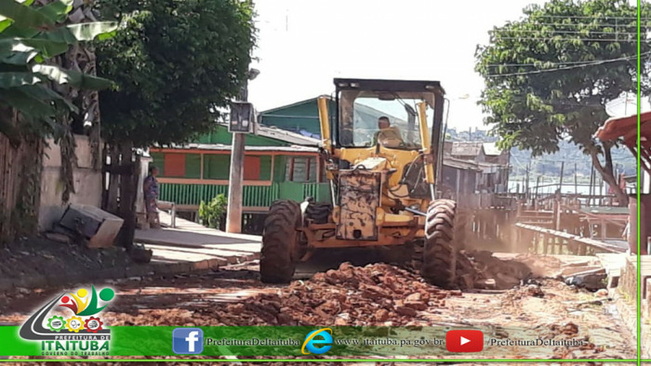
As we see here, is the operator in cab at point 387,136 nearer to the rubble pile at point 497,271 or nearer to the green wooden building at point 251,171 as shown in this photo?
the rubble pile at point 497,271

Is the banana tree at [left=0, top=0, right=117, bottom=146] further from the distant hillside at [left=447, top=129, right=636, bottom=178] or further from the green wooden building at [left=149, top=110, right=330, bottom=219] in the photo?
the green wooden building at [left=149, top=110, right=330, bottom=219]

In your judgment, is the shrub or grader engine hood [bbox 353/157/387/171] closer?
grader engine hood [bbox 353/157/387/171]

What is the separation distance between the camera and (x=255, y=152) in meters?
32.2

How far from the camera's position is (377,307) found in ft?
31.4

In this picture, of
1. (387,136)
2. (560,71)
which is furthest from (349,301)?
(560,71)

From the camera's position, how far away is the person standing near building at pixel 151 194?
21.9m

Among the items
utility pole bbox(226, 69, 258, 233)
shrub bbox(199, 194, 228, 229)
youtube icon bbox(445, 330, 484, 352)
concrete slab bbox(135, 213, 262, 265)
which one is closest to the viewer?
youtube icon bbox(445, 330, 484, 352)

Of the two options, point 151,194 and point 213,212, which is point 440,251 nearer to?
point 151,194

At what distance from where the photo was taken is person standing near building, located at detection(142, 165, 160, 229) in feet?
71.7

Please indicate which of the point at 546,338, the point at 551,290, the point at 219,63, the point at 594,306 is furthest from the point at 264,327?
the point at 219,63

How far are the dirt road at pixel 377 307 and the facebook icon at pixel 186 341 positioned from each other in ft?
4.46

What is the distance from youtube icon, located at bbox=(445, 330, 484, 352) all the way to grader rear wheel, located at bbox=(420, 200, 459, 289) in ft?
19.7

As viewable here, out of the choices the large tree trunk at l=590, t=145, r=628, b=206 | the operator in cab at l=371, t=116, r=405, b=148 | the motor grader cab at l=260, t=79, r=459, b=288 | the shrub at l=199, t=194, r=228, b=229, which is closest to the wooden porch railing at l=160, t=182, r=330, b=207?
the shrub at l=199, t=194, r=228, b=229

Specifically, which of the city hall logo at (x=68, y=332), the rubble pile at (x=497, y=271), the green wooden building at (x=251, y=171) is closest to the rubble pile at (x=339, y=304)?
the city hall logo at (x=68, y=332)
